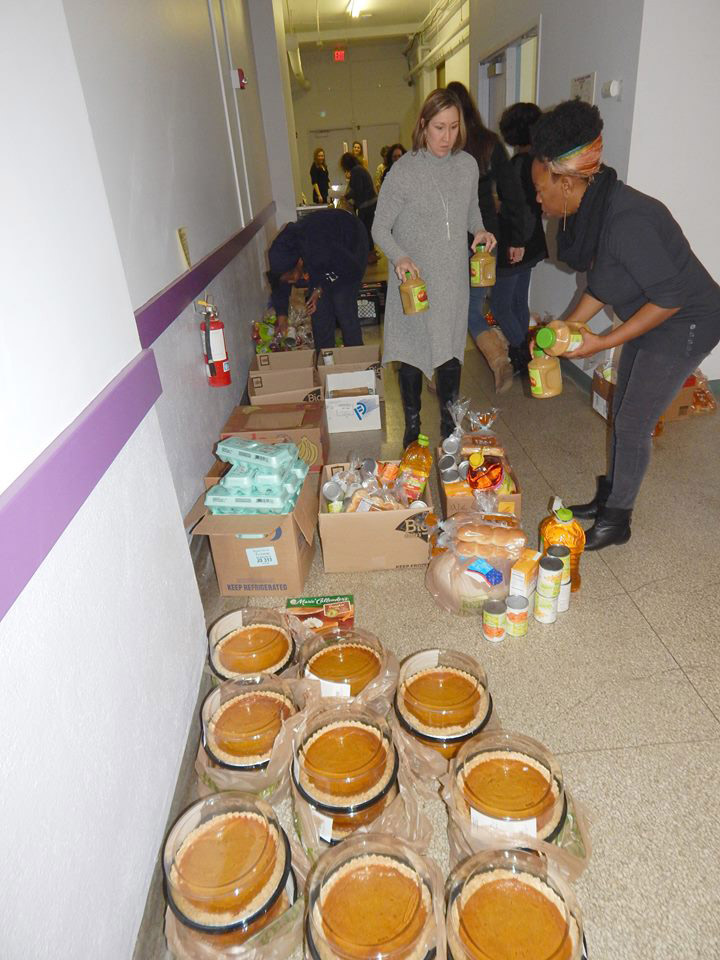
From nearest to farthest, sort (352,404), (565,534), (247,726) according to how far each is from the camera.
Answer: (247,726), (565,534), (352,404)

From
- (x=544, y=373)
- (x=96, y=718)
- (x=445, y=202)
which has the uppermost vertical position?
(x=445, y=202)

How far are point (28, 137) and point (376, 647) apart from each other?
1337mm

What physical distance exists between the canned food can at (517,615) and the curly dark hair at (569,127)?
131 cm

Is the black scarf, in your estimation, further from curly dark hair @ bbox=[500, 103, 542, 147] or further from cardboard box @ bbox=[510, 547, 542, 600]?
curly dark hair @ bbox=[500, 103, 542, 147]

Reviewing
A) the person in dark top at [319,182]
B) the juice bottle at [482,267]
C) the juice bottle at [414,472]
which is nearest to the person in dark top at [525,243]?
the juice bottle at [482,267]

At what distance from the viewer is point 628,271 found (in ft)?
6.16

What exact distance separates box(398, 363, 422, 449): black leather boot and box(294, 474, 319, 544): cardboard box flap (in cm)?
78

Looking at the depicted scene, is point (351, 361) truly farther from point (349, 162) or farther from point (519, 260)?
point (349, 162)

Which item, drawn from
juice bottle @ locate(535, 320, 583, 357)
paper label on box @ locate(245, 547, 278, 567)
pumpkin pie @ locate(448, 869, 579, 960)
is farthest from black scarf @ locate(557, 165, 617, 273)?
pumpkin pie @ locate(448, 869, 579, 960)

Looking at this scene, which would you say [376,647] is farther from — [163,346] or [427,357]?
[427,357]

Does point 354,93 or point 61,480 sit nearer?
point 61,480

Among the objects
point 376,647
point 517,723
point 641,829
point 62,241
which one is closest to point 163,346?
point 62,241

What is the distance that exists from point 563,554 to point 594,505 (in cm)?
68

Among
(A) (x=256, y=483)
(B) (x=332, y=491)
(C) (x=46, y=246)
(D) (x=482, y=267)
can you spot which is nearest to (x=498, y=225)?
(D) (x=482, y=267)
